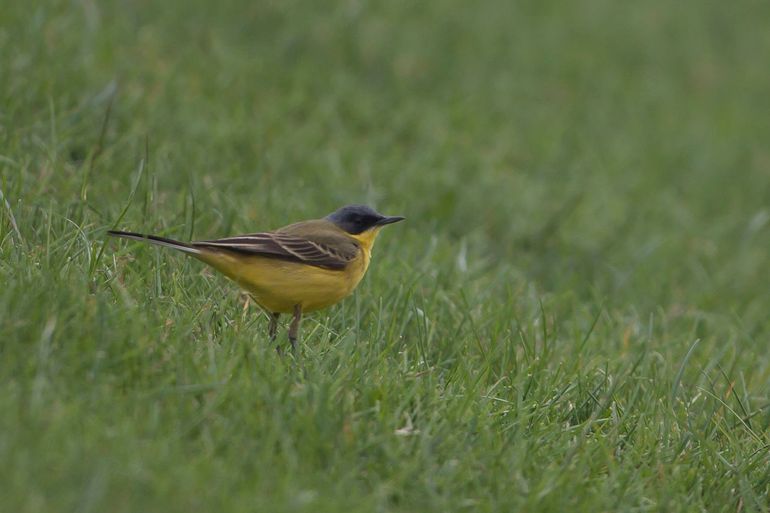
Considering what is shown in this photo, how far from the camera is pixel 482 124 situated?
391 inches

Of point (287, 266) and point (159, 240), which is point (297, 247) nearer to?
point (287, 266)

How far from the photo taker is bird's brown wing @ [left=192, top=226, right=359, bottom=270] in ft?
16.3

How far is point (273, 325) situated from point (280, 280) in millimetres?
293

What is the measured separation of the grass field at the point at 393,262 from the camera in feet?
13.2

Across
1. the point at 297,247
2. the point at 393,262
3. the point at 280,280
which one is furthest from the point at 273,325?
the point at 393,262

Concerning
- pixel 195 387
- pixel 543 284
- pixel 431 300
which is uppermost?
pixel 195 387

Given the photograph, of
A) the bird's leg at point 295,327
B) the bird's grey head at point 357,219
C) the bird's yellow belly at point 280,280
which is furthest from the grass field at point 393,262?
the bird's grey head at point 357,219

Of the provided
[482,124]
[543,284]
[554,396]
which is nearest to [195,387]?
[554,396]

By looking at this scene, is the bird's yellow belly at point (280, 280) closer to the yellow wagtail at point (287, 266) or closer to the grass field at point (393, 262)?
the yellow wagtail at point (287, 266)

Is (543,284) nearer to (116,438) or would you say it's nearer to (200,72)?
(200,72)

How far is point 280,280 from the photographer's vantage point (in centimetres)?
505

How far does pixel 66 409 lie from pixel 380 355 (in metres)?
1.53

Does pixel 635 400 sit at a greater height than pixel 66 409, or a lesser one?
lesser

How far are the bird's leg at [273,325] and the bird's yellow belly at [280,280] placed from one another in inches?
4.1
